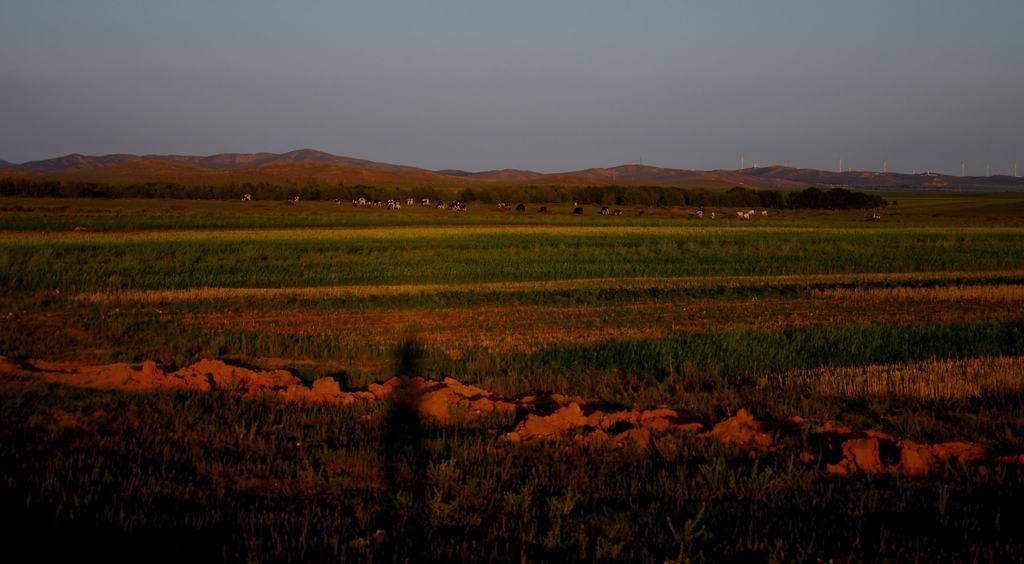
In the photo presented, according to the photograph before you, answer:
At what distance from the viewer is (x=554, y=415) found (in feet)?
27.5

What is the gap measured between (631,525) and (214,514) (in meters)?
2.91

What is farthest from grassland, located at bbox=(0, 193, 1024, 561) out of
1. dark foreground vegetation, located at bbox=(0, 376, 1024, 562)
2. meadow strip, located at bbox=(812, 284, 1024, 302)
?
meadow strip, located at bbox=(812, 284, 1024, 302)

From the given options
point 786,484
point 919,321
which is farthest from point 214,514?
point 919,321

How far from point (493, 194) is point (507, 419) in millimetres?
100078

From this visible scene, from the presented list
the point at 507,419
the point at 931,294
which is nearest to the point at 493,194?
the point at 931,294

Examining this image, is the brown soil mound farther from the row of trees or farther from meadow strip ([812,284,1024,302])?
the row of trees

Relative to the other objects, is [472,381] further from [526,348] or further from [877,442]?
[877,442]

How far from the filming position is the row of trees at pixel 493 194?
92.6m

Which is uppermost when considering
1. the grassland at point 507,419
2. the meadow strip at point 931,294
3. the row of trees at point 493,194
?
the row of trees at point 493,194

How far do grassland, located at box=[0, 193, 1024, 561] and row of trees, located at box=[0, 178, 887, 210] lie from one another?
7477cm

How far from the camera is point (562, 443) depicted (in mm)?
7816

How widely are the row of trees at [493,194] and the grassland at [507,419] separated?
2944 inches

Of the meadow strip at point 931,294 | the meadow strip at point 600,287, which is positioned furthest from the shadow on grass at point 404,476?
the meadow strip at point 931,294

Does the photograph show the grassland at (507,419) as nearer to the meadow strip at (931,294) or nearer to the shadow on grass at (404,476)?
the shadow on grass at (404,476)
